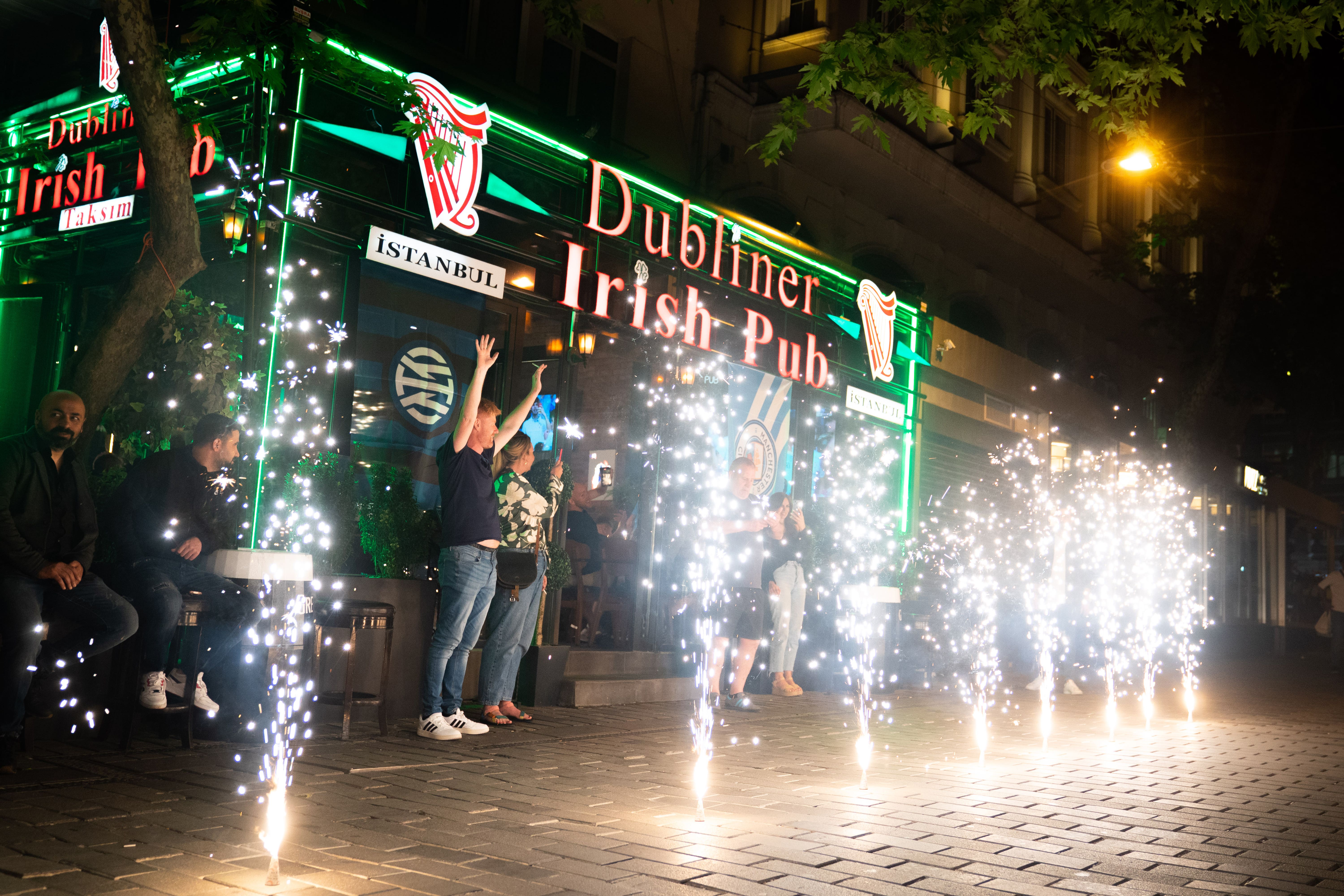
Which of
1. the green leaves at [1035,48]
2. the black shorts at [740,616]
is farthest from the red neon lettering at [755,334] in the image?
the black shorts at [740,616]

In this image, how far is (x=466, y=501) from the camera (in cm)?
723

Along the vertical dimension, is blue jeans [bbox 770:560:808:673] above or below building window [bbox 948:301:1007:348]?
below

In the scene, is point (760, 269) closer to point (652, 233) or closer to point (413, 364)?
point (652, 233)

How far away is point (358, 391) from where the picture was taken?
9.96 m

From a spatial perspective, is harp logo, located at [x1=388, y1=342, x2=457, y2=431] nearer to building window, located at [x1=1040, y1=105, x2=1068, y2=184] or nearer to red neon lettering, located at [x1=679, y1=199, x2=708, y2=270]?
red neon lettering, located at [x1=679, y1=199, x2=708, y2=270]

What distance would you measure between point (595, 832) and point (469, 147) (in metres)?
7.00

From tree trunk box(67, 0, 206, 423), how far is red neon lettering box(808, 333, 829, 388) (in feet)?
29.3

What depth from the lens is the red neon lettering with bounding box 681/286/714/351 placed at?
41.0 feet

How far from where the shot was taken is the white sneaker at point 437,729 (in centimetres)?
709

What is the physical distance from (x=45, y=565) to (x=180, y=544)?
94cm

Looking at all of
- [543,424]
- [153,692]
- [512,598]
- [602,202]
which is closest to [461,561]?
[512,598]

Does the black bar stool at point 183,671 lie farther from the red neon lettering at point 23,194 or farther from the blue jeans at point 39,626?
the red neon lettering at point 23,194

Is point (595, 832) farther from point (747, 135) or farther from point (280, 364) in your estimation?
point (747, 135)

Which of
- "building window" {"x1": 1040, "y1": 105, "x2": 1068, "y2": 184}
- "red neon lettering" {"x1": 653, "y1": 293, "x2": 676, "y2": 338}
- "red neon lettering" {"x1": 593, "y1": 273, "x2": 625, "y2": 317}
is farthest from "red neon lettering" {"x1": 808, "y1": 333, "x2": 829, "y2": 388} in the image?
"building window" {"x1": 1040, "y1": 105, "x2": 1068, "y2": 184}
